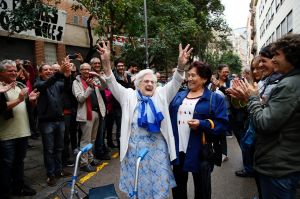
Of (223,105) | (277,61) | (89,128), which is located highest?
(277,61)

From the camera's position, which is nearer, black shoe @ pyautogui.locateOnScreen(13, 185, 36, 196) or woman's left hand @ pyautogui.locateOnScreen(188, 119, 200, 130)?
woman's left hand @ pyautogui.locateOnScreen(188, 119, 200, 130)

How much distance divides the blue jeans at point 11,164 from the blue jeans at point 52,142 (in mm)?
432

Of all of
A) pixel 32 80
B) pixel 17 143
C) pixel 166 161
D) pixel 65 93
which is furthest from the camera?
pixel 32 80

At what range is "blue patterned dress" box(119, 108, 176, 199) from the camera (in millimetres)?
3777

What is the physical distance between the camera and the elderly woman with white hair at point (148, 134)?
3.74 metres

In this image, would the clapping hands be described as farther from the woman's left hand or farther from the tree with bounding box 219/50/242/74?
the tree with bounding box 219/50/242/74

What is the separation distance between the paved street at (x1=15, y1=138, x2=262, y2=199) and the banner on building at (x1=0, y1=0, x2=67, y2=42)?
2.88m

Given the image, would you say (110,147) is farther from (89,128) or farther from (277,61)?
(277,61)

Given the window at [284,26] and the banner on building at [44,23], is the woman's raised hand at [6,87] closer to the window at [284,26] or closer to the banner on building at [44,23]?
the banner on building at [44,23]

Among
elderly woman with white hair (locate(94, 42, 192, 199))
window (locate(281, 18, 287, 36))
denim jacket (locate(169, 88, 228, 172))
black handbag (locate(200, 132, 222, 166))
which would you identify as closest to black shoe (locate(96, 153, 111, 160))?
elderly woman with white hair (locate(94, 42, 192, 199))

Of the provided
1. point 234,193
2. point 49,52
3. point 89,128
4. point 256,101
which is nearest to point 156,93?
point 256,101

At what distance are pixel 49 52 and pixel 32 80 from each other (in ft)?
27.9

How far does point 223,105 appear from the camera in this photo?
3.86 m

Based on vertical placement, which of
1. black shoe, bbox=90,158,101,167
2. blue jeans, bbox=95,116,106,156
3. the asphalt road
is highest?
blue jeans, bbox=95,116,106,156
